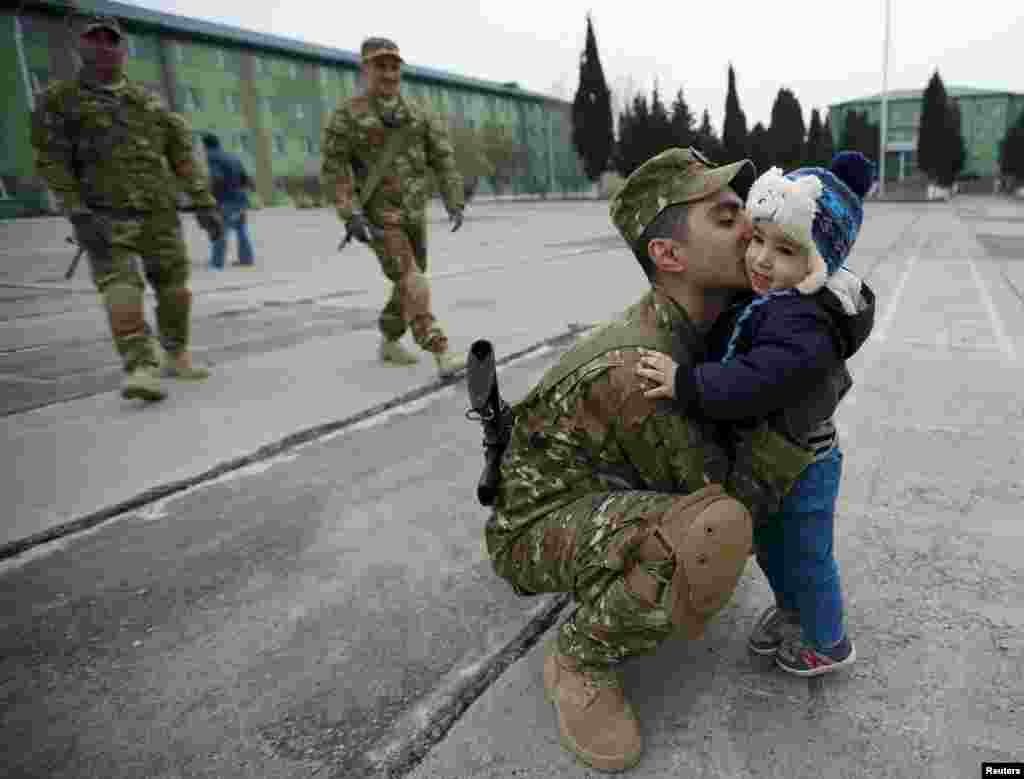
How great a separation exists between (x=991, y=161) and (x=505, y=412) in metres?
96.5

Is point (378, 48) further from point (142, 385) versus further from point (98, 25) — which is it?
point (142, 385)

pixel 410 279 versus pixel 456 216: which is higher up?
pixel 456 216

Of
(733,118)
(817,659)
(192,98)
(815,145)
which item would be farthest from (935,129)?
(817,659)

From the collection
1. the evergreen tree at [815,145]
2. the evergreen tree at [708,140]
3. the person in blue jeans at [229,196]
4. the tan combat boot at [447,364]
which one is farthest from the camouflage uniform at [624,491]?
the evergreen tree at [815,145]

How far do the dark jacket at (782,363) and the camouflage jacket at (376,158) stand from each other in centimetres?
326

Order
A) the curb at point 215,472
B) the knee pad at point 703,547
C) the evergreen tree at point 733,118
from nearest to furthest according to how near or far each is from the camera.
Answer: the knee pad at point 703,547
the curb at point 215,472
the evergreen tree at point 733,118

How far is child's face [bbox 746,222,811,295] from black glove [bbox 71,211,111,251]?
3817 mm

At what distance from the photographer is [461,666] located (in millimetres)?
1733

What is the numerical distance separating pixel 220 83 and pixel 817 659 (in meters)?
48.0

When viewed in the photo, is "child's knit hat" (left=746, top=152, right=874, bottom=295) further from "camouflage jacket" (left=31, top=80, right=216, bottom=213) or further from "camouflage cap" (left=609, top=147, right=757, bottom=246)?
"camouflage jacket" (left=31, top=80, right=216, bottom=213)

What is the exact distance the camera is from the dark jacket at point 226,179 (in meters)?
11.0

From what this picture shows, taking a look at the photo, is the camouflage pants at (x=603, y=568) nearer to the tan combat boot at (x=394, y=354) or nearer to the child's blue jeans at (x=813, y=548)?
the child's blue jeans at (x=813, y=548)

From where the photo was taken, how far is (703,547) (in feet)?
4.47

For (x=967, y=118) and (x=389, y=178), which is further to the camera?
(x=967, y=118)
